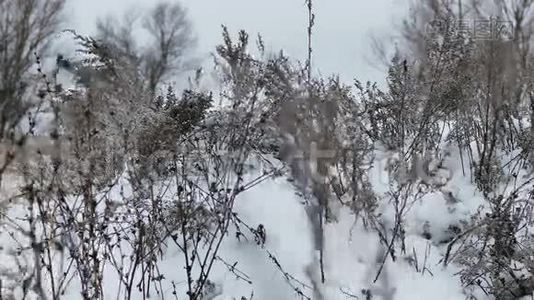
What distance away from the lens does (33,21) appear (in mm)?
12273

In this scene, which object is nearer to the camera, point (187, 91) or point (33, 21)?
point (187, 91)

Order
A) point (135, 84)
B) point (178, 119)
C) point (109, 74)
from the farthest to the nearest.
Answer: point (135, 84) < point (178, 119) < point (109, 74)

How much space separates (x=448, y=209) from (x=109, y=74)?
229cm

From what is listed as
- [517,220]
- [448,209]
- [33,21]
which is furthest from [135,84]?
[33,21]

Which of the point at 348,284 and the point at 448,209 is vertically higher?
the point at 448,209

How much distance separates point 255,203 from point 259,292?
0.69m

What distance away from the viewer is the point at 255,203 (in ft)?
12.6

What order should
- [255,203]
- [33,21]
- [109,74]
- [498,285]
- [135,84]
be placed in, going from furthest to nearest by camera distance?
1. [33,21]
2. [135,84]
3. [109,74]
4. [255,203]
5. [498,285]

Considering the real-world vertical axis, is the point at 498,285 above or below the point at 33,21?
below

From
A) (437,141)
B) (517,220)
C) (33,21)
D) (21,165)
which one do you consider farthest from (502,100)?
(33,21)

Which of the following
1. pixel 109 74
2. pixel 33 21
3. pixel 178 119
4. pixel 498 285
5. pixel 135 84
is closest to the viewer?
pixel 498 285

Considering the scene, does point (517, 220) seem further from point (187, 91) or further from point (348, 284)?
point (187, 91)

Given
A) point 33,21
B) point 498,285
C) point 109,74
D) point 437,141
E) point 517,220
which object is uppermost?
point 33,21

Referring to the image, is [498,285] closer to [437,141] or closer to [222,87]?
[437,141]
